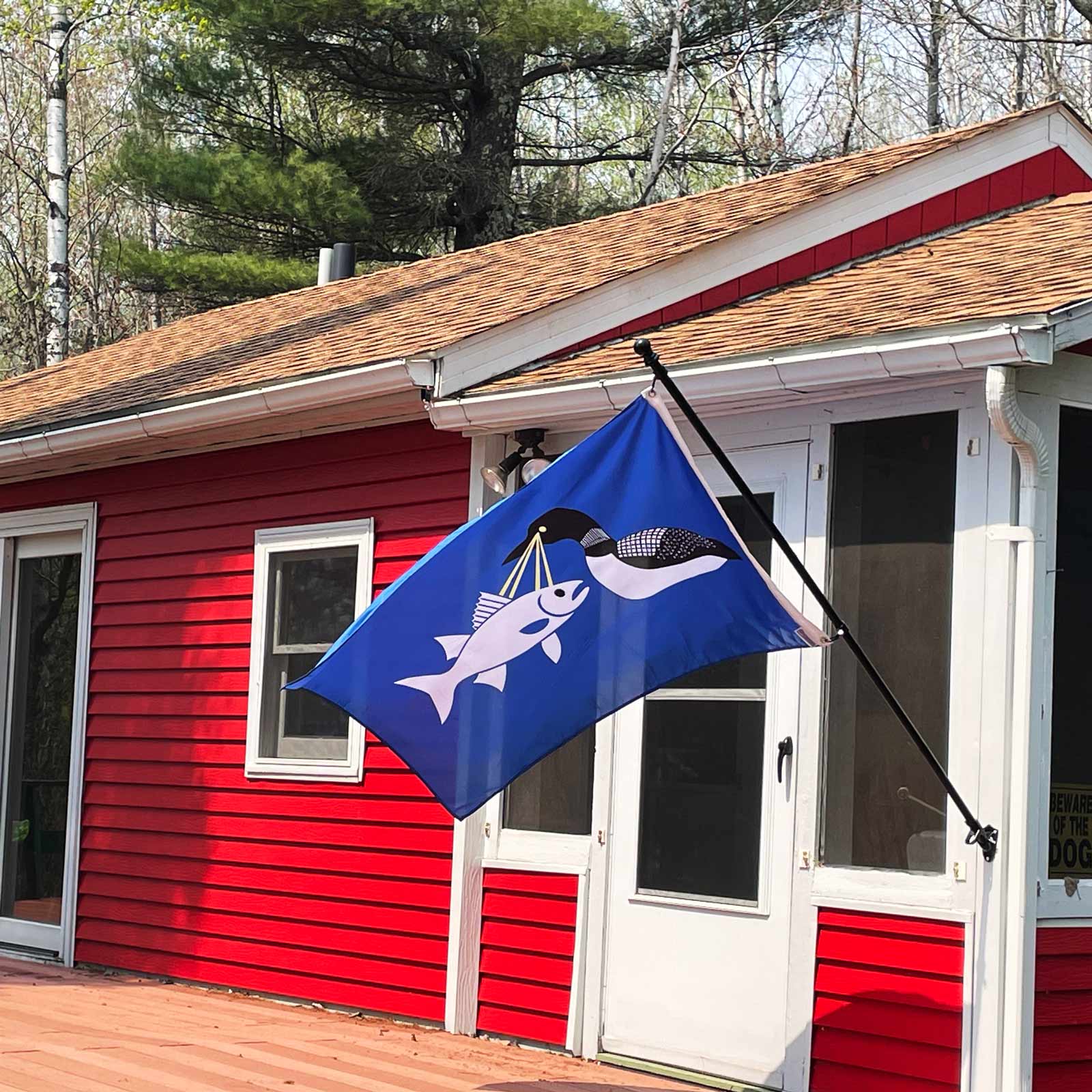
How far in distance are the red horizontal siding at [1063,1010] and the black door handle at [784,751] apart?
3.38 ft

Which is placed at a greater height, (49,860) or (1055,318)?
(1055,318)

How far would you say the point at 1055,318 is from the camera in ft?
16.8

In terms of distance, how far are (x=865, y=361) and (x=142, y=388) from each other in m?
5.76

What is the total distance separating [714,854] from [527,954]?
3.73 feet

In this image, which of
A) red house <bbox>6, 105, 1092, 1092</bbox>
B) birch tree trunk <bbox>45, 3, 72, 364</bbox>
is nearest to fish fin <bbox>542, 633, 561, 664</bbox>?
red house <bbox>6, 105, 1092, 1092</bbox>

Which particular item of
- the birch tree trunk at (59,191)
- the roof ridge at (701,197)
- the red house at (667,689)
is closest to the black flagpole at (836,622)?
the red house at (667,689)

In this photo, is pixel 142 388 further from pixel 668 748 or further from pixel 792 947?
pixel 792 947

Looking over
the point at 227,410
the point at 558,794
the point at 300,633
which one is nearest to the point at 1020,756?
the point at 558,794

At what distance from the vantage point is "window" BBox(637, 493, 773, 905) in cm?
610

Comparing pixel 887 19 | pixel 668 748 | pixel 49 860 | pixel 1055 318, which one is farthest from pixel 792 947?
pixel 887 19

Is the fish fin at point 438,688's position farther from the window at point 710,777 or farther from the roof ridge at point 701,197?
the roof ridge at point 701,197

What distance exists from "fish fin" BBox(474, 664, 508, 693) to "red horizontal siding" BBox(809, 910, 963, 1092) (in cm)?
151

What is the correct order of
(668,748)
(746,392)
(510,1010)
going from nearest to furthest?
(746,392) → (668,748) → (510,1010)

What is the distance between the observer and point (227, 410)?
8266mm
